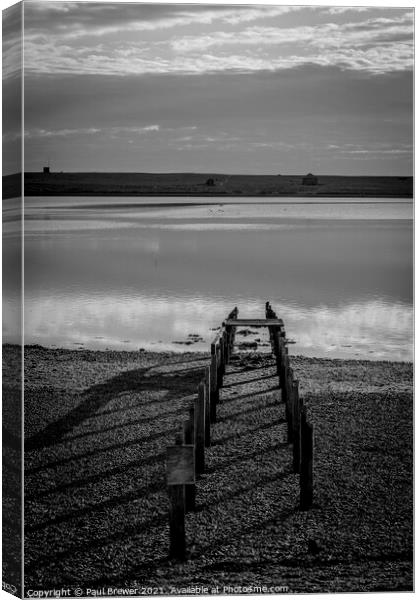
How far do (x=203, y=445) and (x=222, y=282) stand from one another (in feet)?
28.5

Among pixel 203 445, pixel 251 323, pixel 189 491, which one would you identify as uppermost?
pixel 251 323

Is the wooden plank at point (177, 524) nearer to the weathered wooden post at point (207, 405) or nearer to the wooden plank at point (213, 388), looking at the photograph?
the weathered wooden post at point (207, 405)

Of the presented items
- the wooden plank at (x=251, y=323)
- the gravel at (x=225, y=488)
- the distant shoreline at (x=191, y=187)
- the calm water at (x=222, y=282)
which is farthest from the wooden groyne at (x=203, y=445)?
the distant shoreline at (x=191, y=187)

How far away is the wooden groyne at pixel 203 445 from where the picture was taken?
620 cm

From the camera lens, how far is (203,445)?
775 cm

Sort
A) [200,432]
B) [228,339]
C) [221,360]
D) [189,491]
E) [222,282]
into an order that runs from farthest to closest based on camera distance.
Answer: [222,282] < [228,339] < [221,360] < [200,432] < [189,491]

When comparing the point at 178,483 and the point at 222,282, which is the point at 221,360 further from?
the point at 222,282

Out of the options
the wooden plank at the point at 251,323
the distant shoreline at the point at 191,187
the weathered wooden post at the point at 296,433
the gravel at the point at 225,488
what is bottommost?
the gravel at the point at 225,488

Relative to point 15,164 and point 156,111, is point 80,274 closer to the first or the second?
point 156,111

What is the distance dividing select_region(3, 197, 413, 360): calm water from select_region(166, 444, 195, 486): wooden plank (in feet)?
4.81

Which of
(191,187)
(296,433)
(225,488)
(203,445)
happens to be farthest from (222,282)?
(191,187)

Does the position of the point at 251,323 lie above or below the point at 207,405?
above

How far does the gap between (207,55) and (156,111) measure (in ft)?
5.57

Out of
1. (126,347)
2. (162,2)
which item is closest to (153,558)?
(162,2)
